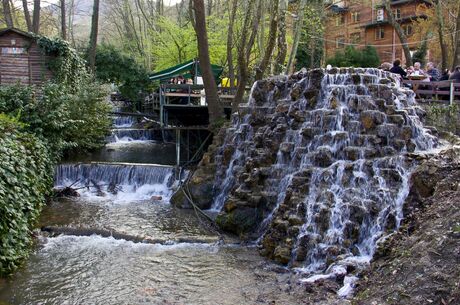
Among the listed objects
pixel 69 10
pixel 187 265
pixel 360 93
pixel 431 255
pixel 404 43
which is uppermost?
pixel 69 10

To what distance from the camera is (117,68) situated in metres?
25.8

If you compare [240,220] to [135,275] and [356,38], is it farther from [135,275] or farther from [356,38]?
[356,38]

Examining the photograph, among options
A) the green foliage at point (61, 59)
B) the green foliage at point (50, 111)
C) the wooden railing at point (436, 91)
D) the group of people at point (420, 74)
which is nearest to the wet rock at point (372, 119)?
the wooden railing at point (436, 91)

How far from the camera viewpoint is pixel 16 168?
28.0ft

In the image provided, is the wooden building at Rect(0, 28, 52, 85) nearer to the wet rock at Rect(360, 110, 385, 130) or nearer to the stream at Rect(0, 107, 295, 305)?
the stream at Rect(0, 107, 295, 305)

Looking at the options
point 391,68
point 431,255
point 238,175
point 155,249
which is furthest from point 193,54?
point 431,255

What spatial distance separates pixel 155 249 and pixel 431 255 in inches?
216

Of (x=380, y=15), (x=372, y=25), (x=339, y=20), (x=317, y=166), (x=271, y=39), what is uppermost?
(x=339, y=20)

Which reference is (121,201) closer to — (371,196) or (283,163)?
(283,163)

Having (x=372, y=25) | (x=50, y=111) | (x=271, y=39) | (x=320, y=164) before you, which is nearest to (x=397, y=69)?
(x=271, y=39)

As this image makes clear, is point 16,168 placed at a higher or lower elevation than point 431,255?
higher

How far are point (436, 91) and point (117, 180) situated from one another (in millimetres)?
10661

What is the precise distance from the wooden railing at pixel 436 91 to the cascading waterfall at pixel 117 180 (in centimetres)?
824

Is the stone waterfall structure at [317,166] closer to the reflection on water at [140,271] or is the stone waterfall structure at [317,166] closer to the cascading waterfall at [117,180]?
the reflection on water at [140,271]
